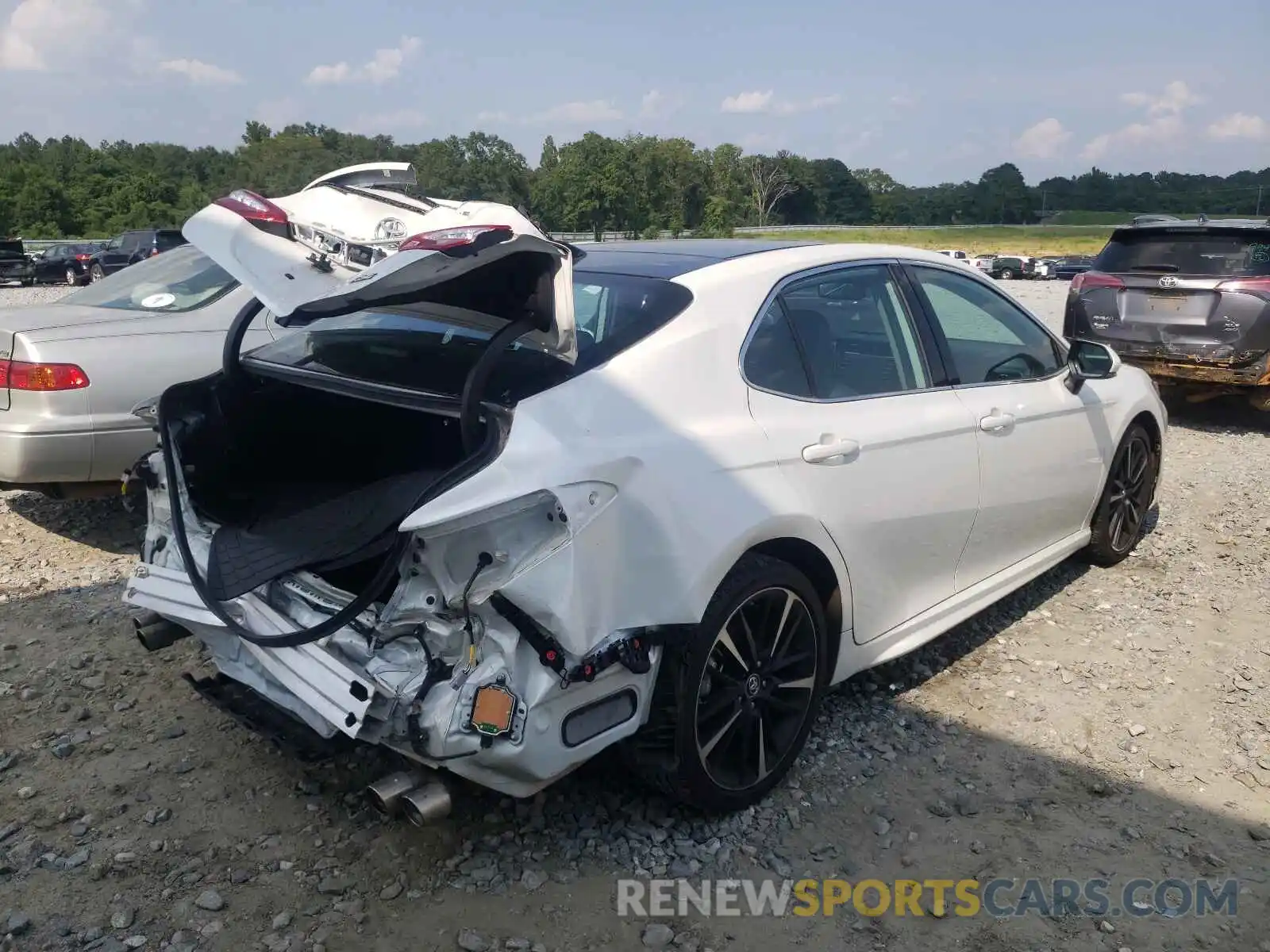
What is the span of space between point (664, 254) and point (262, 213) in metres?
1.32

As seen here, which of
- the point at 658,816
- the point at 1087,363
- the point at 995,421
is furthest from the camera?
the point at 1087,363

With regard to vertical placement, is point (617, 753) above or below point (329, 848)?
above

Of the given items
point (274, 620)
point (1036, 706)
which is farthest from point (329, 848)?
point (1036, 706)

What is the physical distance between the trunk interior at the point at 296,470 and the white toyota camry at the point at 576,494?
1cm

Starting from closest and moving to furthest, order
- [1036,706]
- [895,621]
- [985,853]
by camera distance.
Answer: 1. [985,853]
2. [895,621]
3. [1036,706]

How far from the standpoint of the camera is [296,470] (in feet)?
11.2

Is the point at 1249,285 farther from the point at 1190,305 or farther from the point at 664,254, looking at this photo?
the point at 664,254

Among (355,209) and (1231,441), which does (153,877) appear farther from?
(1231,441)

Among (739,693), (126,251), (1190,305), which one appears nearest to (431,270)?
(739,693)

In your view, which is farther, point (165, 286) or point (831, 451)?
point (165, 286)

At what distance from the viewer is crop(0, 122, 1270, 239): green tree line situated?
51344mm

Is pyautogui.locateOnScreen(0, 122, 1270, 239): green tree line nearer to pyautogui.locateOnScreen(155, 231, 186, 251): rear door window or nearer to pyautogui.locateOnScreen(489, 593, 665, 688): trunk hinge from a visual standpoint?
pyautogui.locateOnScreen(155, 231, 186, 251): rear door window

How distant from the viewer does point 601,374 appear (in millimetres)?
2535

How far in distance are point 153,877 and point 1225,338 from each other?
8274 millimetres
